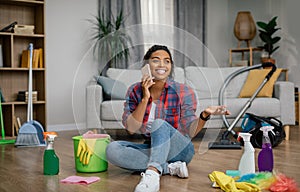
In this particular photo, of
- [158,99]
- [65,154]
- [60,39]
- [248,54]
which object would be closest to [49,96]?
[60,39]

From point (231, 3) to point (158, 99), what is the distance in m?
5.28

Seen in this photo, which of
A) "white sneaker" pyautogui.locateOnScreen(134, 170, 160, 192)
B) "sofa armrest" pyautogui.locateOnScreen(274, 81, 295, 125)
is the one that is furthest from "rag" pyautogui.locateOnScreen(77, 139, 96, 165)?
"sofa armrest" pyautogui.locateOnScreen(274, 81, 295, 125)

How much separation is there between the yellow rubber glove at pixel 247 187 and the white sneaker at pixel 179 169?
39 cm

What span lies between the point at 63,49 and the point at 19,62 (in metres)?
0.62

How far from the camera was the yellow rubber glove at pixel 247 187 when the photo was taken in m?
2.19

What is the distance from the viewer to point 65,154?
3.63 m

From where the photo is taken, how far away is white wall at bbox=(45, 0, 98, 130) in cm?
565

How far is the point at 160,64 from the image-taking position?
7.01 feet

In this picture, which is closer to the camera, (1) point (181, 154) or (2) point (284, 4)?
(1) point (181, 154)

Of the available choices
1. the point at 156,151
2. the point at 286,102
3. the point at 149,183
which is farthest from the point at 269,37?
the point at 149,183

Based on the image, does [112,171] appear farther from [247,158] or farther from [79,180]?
[247,158]

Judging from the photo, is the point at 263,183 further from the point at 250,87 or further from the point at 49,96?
the point at 49,96

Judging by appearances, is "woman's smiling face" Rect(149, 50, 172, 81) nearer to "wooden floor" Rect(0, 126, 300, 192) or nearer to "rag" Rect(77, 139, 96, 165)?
"wooden floor" Rect(0, 126, 300, 192)

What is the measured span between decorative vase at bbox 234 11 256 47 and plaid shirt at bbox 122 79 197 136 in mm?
4558
